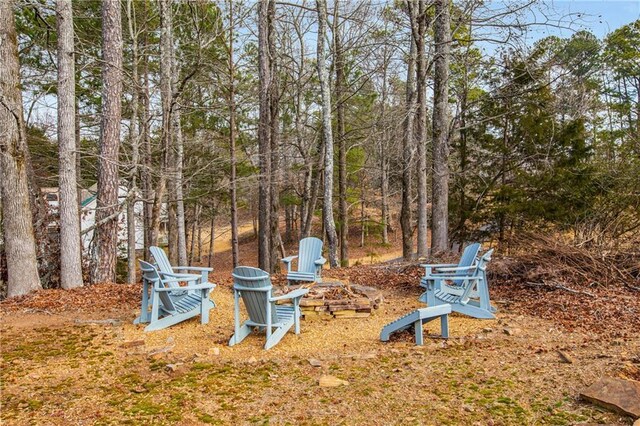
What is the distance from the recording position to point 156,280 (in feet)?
14.1

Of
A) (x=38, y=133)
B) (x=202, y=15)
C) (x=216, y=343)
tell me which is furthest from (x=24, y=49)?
(x=216, y=343)

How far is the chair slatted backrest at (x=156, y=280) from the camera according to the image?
432cm

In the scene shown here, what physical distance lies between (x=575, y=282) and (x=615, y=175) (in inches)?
195

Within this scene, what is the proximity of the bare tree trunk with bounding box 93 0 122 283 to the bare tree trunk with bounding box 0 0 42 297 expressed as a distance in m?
1.01

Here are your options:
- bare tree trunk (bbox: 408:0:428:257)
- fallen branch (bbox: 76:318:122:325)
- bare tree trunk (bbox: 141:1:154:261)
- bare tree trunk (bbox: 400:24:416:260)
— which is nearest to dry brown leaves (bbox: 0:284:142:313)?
fallen branch (bbox: 76:318:122:325)

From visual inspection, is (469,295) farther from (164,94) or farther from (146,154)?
(146,154)

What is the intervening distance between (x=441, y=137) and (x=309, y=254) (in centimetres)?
432

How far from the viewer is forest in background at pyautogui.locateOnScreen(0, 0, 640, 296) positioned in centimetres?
692

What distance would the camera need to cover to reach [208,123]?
1300 cm

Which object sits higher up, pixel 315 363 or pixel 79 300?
pixel 79 300

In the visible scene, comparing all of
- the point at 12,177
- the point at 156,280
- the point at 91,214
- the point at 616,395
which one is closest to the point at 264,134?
the point at 12,177

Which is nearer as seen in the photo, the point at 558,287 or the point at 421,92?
the point at 558,287

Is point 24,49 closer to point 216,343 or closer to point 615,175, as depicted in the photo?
point 216,343

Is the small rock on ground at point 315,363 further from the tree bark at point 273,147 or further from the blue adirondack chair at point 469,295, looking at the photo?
the tree bark at point 273,147
